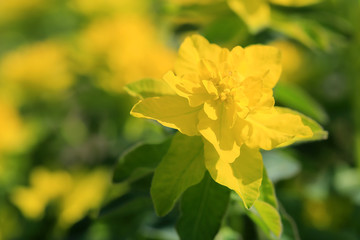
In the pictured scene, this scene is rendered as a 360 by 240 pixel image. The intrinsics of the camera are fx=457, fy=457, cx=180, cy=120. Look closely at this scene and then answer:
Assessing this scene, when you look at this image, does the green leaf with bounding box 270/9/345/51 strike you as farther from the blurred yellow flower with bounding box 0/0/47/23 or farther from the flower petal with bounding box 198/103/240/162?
the blurred yellow flower with bounding box 0/0/47/23

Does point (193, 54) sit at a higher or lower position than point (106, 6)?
higher

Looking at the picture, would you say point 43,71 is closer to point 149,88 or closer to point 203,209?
point 149,88

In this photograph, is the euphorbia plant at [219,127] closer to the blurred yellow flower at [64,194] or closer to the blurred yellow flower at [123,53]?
the blurred yellow flower at [64,194]

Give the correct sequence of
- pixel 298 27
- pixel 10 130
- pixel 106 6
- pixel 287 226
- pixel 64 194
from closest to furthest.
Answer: pixel 287 226 < pixel 298 27 < pixel 64 194 < pixel 10 130 < pixel 106 6

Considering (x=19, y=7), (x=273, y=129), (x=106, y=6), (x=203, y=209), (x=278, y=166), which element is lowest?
(x=19, y=7)

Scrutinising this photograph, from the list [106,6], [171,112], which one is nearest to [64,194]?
[171,112]
